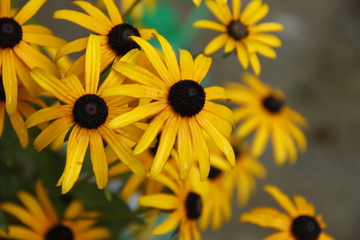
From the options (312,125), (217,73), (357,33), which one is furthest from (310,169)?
(357,33)

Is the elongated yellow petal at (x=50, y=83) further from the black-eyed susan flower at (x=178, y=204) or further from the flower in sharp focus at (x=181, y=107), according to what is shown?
the black-eyed susan flower at (x=178, y=204)

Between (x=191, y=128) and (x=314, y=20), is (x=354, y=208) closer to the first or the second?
(x=314, y=20)

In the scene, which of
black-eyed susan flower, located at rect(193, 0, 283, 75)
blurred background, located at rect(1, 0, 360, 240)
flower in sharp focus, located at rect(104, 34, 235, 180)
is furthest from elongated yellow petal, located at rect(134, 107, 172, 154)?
blurred background, located at rect(1, 0, 360, 240)

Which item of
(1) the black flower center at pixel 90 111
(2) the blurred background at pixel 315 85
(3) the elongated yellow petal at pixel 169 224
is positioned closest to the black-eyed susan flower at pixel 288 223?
(3) the elongated yellow petal at pixel 169 224

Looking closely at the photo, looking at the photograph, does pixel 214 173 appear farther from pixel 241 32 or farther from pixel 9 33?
pixel 9 33

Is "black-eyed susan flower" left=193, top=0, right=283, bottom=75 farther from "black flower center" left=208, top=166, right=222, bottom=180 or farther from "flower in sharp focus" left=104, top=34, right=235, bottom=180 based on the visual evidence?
"black flower center" left=208, top=166, right=222, bottom=180

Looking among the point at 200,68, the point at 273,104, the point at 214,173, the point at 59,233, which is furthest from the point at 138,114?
the point at 273,104

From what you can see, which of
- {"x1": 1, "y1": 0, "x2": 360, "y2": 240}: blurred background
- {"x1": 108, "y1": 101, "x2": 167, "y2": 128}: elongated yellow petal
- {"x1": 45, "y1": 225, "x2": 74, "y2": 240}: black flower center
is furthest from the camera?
{"x1": 1, "y1": 0, "x2": 360, "y2": 240}: blurred background
